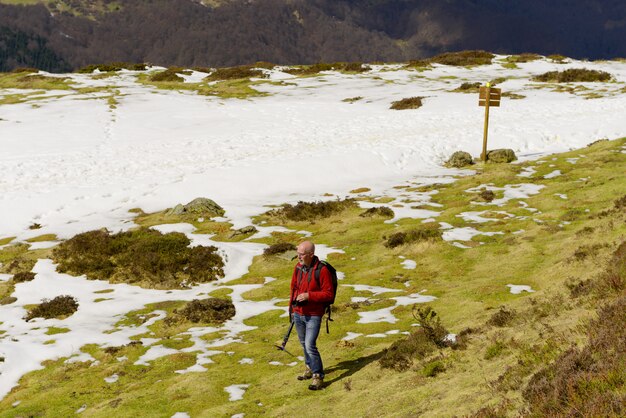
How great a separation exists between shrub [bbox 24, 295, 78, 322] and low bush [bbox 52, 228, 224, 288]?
2.29 metres

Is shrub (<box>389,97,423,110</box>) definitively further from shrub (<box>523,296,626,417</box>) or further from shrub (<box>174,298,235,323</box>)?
shrub (<box>523,296,626,417</box>)

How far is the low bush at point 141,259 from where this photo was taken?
58.7 feet

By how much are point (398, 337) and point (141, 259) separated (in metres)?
9.97

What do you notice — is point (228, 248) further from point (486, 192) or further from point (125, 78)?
point (125, 78)

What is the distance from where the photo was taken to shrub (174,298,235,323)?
1450cm

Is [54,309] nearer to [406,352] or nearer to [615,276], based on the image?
[406,352]

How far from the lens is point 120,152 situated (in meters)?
36.5

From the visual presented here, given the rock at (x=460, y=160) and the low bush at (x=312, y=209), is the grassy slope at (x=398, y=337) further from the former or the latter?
the rock at (x=460, y=160)

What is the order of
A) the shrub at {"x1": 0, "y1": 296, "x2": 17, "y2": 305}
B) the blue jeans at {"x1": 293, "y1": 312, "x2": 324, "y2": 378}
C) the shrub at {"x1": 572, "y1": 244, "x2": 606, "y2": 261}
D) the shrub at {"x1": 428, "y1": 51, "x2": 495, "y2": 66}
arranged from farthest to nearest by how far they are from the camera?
the shrub at {"x1": 428, "y1": 51, "x2": 495, "y2": 66} < the shrub at {"x1": 0, "y1": 296, "x2": 17, "y2": 305} < the shrub at {"x1": 572, "y1": 244, "x2": 606, "y2": 261} < the blue jeans at {"x1": 293, "y1": 312, "x2": 324, "y2": 378}

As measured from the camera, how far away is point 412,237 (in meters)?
18.5

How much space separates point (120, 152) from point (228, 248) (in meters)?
20.0

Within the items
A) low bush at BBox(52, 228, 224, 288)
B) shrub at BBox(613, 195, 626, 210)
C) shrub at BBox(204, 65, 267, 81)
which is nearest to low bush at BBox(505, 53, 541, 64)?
shrub at BBox(204, 65, 267, 81)

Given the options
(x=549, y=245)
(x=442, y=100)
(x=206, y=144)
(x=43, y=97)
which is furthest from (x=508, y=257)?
(x=43, y=97)

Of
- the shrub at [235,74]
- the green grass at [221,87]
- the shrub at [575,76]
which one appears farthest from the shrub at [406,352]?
the shrub at [235,74]
